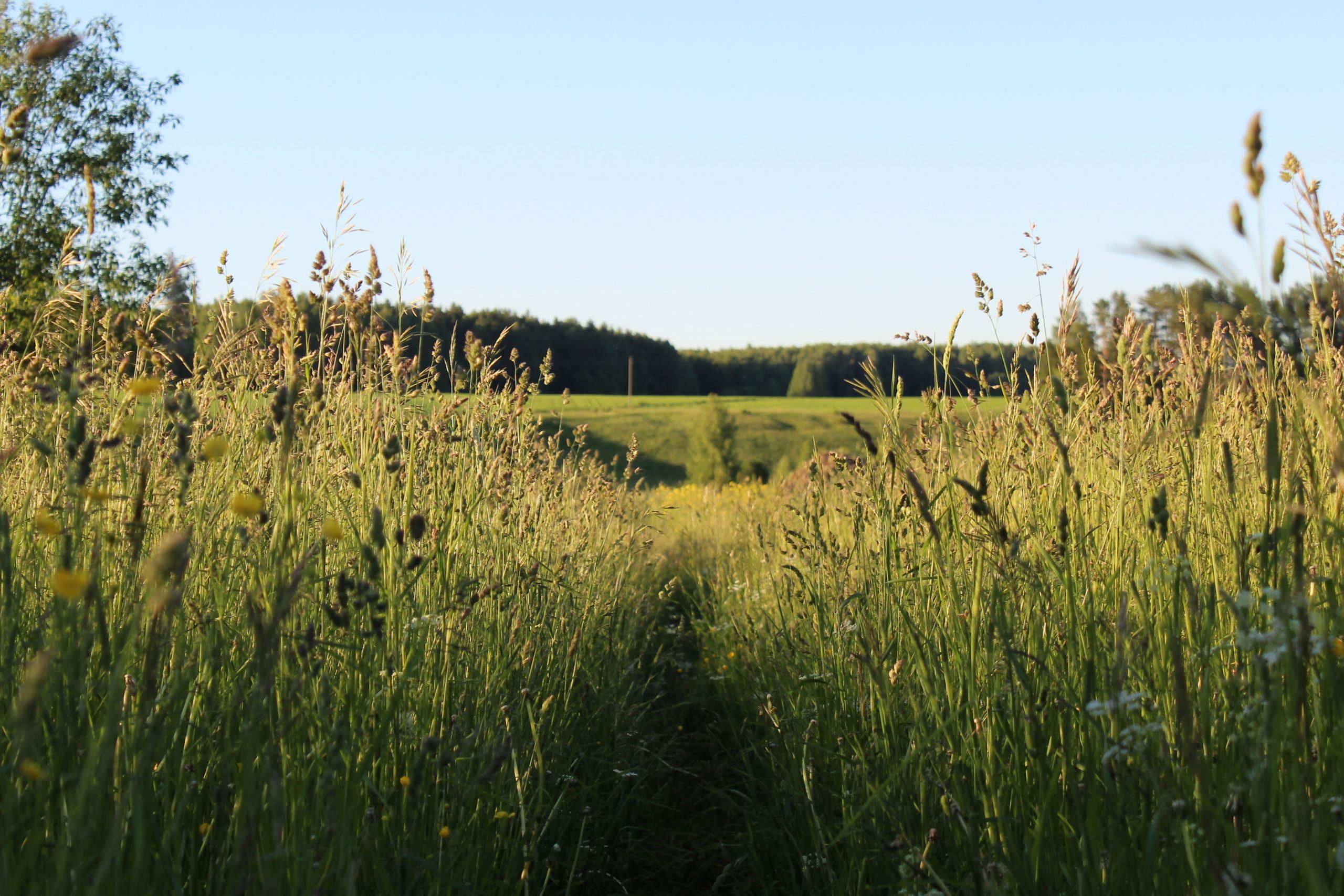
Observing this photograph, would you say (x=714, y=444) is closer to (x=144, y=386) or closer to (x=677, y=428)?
(x=677, y=428)

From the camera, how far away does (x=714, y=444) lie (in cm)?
2125

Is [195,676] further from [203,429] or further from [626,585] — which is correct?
[626,585]

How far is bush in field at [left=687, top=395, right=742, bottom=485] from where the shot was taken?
20.9 m

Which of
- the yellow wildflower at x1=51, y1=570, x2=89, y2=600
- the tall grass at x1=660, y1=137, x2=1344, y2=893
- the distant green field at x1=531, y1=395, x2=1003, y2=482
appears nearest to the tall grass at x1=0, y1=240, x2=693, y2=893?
the yellow wildflower at x1=51, y1=570, x2=89, y2=600

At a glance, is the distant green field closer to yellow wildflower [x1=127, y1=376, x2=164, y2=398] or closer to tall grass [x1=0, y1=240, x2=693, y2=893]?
tall grass [x1=0, y1=240, x2=693, y2=893]

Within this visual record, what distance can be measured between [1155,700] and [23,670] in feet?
5.85

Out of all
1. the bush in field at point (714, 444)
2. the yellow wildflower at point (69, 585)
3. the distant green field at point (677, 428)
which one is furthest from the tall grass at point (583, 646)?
the distant green field at point (677, 428)

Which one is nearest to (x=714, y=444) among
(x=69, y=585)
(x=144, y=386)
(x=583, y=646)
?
(x=583, y=646)

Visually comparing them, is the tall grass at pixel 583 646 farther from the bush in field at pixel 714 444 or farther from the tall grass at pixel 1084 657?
the bush in field at pixel 714 444

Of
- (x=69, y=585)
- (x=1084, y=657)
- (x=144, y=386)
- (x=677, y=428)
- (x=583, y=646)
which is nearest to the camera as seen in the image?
(x=69, y=585)

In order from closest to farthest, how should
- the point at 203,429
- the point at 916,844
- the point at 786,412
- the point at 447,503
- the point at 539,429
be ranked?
the point at 916,844, the point at 447,503, the point at 203,429, the point at 539,429, the point at 786,412

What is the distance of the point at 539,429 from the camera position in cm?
371

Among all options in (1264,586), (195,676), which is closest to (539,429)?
(195,676)

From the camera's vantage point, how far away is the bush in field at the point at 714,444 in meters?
20.9
